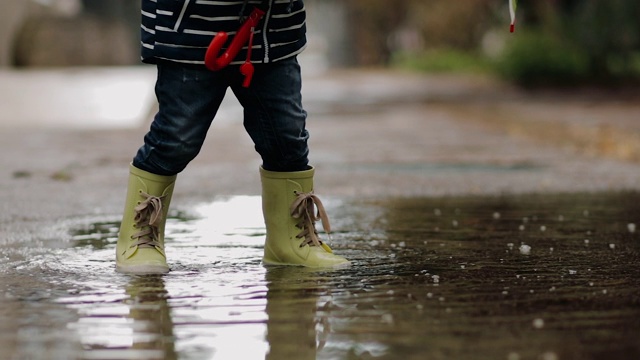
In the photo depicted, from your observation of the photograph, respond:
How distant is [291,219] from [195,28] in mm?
682

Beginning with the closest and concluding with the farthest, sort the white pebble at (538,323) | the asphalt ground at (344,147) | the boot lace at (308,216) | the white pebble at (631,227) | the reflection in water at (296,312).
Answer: the reflection in water at (296,312) < the white pebble at (538,323) < the boot lace at (308,216) < the white pebble at (631,227) < the asphalt ground at (344,147)

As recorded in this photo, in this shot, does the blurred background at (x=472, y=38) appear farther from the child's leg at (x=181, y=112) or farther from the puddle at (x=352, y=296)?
the child's leg at (x=181, y=112)

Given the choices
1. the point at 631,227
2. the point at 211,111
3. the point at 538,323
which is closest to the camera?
the point at 538,323

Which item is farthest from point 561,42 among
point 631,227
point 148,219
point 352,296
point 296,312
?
point 296,312

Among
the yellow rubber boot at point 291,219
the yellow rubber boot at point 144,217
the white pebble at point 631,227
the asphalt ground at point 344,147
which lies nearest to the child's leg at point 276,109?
the yellow rubber boot at point 291,219

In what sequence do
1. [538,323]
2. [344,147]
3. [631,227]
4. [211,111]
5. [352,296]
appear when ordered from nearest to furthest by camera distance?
[538,323] → [352,296] → [211,111] → [631,227] → [344,147]

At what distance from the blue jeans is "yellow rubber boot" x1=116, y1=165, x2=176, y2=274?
4 cm

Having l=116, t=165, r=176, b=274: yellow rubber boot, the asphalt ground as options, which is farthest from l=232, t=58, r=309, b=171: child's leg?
the asphalt ground

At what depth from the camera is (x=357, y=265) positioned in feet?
11.5

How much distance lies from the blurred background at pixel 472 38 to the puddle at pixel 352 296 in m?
13.0

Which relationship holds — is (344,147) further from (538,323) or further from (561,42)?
(561,42)

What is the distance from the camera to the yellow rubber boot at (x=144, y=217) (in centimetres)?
349

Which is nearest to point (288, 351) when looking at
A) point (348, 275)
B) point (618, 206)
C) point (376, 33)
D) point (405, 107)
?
point (348, 275)

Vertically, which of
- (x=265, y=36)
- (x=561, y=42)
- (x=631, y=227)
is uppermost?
(x=265, y=36)
